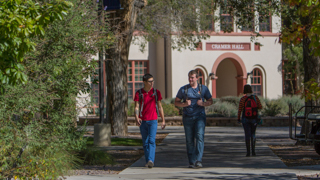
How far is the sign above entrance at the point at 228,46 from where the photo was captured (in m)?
26.9

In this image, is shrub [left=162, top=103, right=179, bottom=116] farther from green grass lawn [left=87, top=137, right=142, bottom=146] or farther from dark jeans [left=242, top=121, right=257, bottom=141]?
dark jeans [left=242, top=121, right=257, bottom=141]

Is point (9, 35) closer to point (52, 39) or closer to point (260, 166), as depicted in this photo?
point (52, 39)

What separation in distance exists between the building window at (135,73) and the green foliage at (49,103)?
18.8m

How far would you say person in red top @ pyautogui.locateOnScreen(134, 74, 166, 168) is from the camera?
8.00 m

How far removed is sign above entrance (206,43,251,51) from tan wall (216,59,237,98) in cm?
270

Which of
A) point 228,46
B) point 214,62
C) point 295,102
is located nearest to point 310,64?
point 295,102

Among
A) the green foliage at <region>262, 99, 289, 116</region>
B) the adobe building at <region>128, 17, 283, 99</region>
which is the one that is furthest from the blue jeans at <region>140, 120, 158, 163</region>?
the adobe building at <region>128, 17, 283, 99</region>

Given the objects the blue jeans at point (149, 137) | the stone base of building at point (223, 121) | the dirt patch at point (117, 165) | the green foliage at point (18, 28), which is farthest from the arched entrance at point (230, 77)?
the green foliage at point (18, 28)

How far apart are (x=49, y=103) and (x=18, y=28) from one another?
8.15 feet

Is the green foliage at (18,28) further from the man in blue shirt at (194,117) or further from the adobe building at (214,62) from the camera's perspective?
the adobe building at (214,62)

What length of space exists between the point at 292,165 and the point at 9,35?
615 cm

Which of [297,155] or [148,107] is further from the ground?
[148,107]

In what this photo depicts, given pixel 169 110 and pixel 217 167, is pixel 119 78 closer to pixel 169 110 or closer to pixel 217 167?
pixel 217 167

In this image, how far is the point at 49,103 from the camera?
22.8ft
